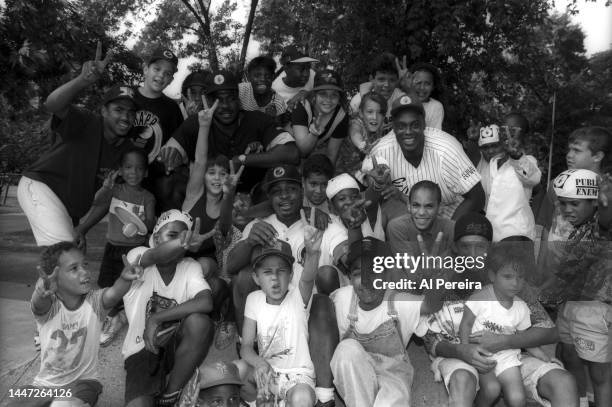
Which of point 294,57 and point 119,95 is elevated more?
point 294,57

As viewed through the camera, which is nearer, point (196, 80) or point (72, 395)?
point (72, 395)

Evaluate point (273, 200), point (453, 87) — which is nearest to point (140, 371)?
point (273, 200)

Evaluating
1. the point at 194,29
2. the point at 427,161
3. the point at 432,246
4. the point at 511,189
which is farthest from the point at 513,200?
the point at 194,29

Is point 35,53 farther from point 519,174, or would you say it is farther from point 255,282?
point 519,174

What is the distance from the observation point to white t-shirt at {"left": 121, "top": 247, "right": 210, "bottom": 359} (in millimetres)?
3443

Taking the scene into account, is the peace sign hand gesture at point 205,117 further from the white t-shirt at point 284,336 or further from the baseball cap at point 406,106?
the white t-shirt at point 284,336

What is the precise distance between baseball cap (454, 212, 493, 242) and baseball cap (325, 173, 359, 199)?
2.49 feet

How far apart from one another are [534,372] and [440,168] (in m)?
1.62

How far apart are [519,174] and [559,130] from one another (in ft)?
38.7

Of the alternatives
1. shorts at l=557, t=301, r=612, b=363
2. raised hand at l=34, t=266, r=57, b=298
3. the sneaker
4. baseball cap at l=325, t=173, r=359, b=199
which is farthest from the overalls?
the sneaker

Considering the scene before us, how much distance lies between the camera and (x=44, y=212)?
3.77 m

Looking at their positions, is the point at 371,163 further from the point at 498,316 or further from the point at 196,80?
the point at 196,80

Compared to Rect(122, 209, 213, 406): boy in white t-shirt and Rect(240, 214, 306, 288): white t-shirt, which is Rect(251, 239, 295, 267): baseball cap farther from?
Rect(122, 209, 213, 406): boy in white t-shirt

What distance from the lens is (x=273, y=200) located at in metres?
3.91
